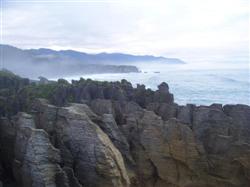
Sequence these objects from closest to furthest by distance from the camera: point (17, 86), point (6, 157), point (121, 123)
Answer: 1. point (6, 157)
2. point (121, 123)
3. point (17, 86)

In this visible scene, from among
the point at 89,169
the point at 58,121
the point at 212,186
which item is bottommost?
the point at 212,186

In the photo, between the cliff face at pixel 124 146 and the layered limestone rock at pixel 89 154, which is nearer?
the cliff face at pixel 124 146

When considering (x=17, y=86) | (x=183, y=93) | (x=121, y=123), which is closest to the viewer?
(x=121, y=123)

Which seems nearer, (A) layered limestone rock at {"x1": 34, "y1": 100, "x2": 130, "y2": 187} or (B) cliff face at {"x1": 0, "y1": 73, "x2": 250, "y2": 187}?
(B) cliff face at {"x1": 0, "y1": 73, "x2": 250, "y2": 187}

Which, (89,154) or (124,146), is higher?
(89,154)

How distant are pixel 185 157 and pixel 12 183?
738cm

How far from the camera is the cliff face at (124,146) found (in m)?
15.3

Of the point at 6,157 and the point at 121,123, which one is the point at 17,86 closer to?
the point at 121,123

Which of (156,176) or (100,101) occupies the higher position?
(100,101)

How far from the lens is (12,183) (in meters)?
17.3

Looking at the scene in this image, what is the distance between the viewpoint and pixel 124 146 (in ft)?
65.9

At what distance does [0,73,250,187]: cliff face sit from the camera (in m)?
15.3

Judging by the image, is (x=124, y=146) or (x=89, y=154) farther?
(x=124, y=146)

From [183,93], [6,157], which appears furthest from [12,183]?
[183,93]
